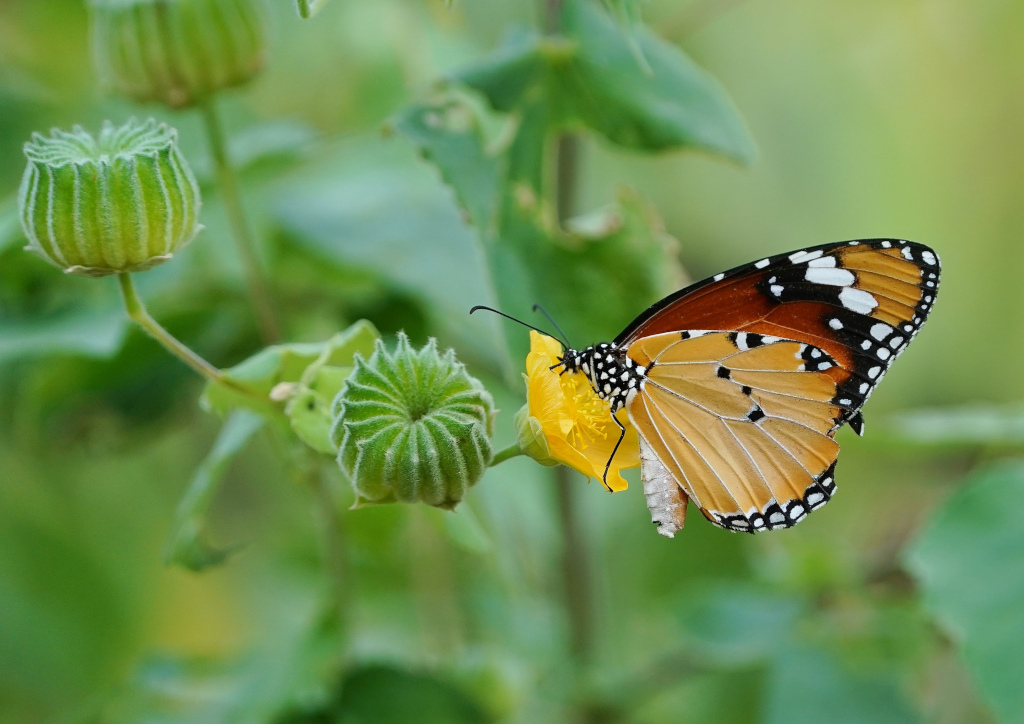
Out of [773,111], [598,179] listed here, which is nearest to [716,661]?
[598,179]

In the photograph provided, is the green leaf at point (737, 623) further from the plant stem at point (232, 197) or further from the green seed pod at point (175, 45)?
the green seed pod at point (175, 45)

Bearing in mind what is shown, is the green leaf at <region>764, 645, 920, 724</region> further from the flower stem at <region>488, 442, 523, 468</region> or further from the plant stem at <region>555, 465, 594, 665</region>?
the flower stem at <region>488, 442, 523, 468</region>

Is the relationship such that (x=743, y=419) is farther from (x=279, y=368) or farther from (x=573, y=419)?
(x=279, y=368)

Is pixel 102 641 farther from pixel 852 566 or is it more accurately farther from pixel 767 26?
pixel 767 26

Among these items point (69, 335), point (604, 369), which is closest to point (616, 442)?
point (604, 369)

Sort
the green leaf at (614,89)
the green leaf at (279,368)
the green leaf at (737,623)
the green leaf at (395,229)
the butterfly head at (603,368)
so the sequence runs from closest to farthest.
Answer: the green leaf at (279,368) → the butterfly head at (603,368) → the green leaf at (614,89) → the green leaf at (395,229) → the green leaf at (737,623)

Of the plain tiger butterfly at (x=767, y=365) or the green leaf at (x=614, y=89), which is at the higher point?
the green leaf at (x=614, y=89)

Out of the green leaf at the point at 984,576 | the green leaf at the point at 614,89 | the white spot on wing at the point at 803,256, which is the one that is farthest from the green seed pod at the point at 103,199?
the green leaf at the point at 984,576
